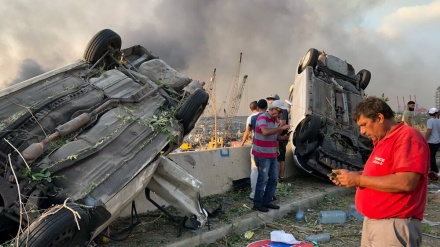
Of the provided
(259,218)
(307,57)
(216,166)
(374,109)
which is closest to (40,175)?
(374,109)

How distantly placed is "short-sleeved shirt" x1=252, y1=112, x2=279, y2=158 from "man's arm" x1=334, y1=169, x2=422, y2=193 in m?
3.26

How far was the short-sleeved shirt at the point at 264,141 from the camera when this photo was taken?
19.2 ft

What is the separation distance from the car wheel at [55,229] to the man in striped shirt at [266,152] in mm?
3131

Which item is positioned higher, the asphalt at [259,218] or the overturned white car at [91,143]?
the overturned white car at [91,143]

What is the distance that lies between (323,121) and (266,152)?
2.64 m

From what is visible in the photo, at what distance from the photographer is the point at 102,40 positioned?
195 inches

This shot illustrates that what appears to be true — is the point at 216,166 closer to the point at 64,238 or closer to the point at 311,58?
the point at 311,58

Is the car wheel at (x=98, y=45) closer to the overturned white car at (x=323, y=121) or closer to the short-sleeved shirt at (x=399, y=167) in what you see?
the short-sleeved shirt at (x=399, y=167)

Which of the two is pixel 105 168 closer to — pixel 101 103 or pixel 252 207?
pixel 101 103

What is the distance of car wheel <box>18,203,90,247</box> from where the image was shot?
9.50 feet

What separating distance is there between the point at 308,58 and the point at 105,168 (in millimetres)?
6313

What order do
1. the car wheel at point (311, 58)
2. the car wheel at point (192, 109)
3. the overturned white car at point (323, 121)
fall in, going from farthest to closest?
the car wheel at point (311, 58), the overturned white car at point (323, 121), the car wheel at point (192, 109)

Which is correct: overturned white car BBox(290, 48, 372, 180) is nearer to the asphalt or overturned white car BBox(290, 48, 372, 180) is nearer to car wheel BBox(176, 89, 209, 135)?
the asphalt

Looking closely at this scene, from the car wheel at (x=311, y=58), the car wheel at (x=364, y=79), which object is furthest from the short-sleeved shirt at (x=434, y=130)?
the car wheel at (x=311, y=58)
